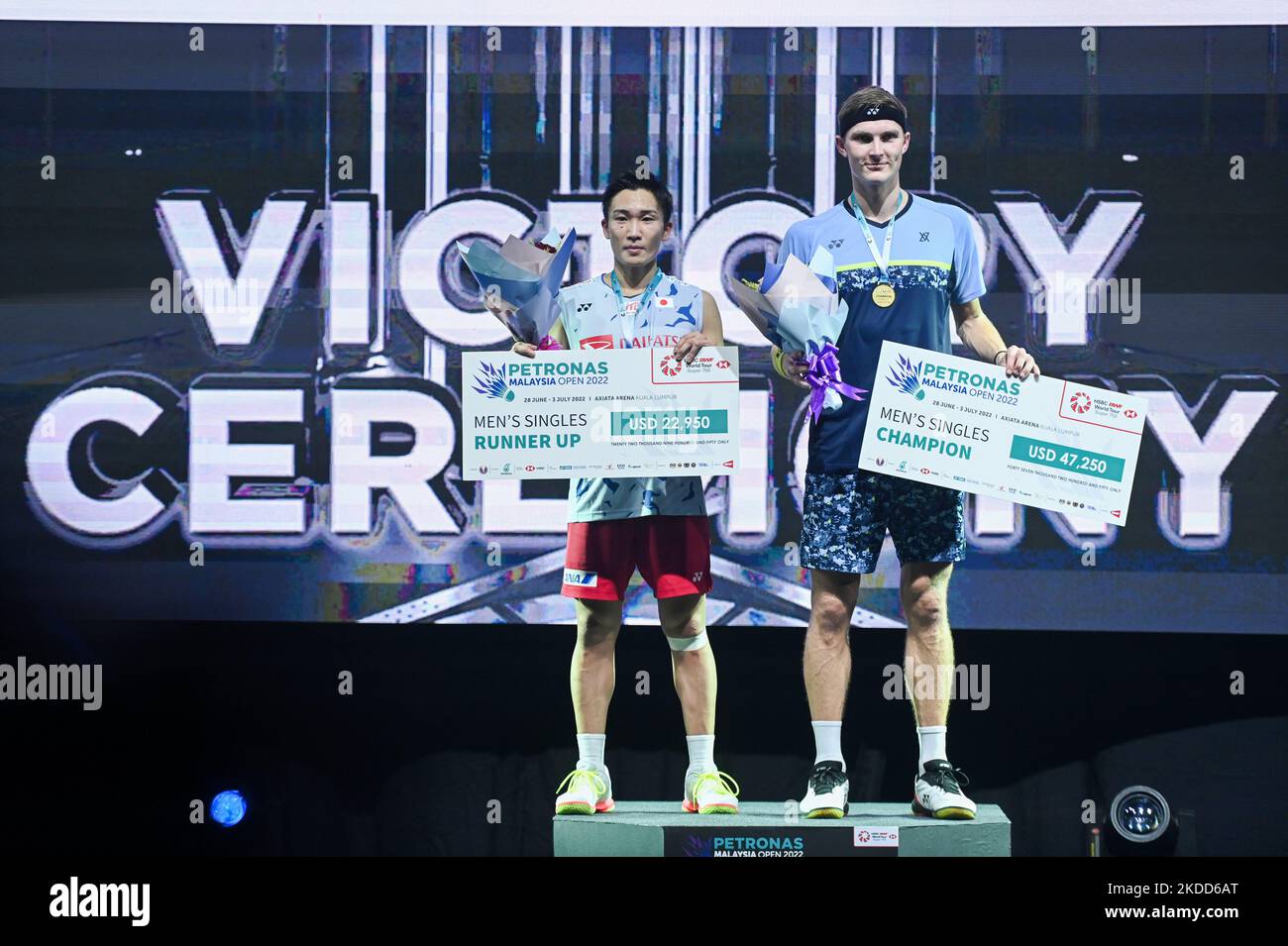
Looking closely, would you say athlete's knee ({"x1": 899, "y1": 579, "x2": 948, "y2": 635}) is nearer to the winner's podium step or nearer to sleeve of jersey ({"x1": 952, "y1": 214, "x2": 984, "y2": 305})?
the winner's podium step

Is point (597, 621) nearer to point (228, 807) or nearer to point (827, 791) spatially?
point (827, 791)

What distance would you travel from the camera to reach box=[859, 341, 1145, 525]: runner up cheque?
3.93 m

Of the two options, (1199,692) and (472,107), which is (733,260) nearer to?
(472,107)

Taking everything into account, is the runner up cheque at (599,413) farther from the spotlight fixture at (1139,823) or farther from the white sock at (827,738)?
the spotlight fixture at (1139,823)

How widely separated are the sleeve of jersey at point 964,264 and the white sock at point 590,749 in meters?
1.42

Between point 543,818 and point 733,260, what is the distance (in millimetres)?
1557

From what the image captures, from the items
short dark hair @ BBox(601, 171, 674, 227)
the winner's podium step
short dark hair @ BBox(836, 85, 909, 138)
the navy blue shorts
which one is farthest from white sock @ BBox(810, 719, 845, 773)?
short dark hair @ BBox(836, 85, 909, 138)

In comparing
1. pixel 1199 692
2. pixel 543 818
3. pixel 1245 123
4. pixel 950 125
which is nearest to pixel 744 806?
pixel 543 818

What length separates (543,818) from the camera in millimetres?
4309

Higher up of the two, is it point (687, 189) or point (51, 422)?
point (687, 189)

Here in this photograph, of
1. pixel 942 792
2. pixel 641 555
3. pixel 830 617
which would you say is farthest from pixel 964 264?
pixel 942 792

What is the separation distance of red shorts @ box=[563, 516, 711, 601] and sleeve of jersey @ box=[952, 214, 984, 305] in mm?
849

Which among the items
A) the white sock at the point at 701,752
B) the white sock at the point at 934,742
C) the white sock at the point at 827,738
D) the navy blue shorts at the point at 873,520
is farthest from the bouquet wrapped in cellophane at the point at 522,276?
the white sock at the point at 934,742

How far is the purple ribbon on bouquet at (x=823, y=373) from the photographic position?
3.90 metres
